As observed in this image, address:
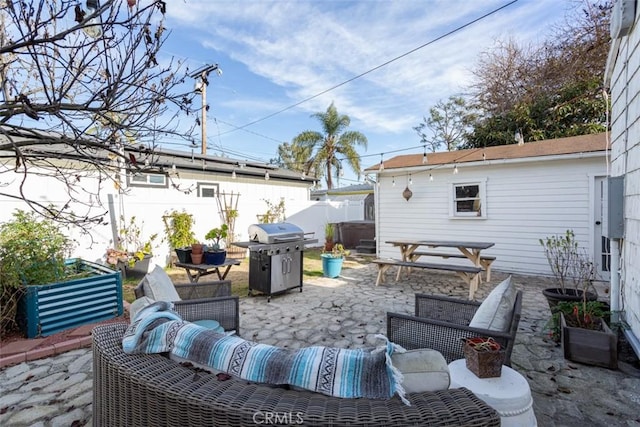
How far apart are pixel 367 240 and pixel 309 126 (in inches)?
374

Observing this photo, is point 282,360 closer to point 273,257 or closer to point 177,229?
point 273,257

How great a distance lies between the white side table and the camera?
1498 mm

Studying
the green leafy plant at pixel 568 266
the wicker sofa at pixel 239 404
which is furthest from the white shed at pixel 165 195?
the green leafy plant at pixel 568 266

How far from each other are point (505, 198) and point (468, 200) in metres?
0.82

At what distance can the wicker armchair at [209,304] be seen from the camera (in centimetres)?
288

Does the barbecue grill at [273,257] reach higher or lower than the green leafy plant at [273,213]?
lower

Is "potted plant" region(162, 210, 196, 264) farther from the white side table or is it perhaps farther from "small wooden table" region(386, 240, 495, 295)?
the white side table

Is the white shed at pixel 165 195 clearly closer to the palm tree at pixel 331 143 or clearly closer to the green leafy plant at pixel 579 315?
the green leafy plant at pixel 579 315

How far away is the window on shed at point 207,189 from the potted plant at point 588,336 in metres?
8.71

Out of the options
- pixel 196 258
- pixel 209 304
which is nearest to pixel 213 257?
pixel 196 258

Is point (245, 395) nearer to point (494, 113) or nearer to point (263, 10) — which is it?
point (263, 10)

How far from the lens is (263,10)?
614 cm

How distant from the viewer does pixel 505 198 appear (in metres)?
7.38

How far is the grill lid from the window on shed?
491cm
